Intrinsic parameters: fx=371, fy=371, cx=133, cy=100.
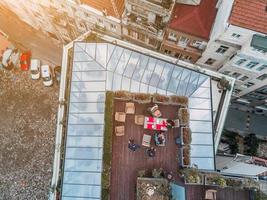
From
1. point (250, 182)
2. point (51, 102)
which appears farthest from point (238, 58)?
point (51, 102)

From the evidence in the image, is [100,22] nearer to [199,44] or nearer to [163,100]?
[199,44]

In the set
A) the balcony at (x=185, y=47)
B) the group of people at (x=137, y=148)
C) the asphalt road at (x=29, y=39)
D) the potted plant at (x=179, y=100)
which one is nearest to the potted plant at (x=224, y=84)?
the potted plant at (x=179, y=100)

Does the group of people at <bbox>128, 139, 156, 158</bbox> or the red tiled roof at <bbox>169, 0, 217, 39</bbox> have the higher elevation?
the red tiled roof at <bbox>169, 0, 217, 39</bbox>

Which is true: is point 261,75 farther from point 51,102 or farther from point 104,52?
point 51,102

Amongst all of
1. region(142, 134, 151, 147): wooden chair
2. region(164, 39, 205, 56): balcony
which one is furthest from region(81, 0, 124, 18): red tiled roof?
region(142, 134, 151, 147): wooden chair

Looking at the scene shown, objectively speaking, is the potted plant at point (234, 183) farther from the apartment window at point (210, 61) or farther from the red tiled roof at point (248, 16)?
the apartment window at point (210, 61)

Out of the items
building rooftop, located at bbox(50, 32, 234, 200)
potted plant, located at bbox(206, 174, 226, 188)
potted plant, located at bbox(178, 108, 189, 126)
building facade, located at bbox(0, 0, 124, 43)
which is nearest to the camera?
potted plant, located at bbox(206, 174, 226, 188)

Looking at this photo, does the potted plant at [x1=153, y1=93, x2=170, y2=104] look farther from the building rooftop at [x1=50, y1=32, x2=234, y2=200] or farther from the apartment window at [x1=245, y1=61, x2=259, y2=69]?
the apartment window at [x1=245, y1=61, x2=259, y2=69]
